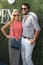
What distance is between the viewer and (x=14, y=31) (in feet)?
30.6

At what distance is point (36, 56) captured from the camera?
9.45m

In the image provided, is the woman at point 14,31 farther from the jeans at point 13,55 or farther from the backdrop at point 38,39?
the backdrop at point 38,39

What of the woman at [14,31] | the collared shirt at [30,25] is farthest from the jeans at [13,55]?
the collared shirt at [30,25]

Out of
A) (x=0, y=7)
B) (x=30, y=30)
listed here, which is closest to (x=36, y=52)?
(x=30, y=30)

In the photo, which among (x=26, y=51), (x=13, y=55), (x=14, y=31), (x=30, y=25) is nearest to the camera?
(x=30, y=25)

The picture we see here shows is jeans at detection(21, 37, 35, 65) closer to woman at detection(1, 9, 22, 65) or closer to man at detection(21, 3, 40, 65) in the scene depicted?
man at detection(21, 3, 40, 65)

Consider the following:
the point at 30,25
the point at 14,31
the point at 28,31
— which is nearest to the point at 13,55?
the point at 14,31

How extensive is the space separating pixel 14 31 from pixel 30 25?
1.80 ft

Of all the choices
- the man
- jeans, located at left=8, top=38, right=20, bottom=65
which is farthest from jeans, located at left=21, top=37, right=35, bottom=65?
jeans, located at left=8, top=38, right=20, bottom=65

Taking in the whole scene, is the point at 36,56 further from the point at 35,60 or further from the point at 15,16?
the point at 15,16

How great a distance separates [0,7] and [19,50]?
45.6 inches

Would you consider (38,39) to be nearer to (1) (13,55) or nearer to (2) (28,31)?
(2) (28,31)

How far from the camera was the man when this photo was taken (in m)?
8.96

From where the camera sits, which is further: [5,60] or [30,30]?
[5,60]
